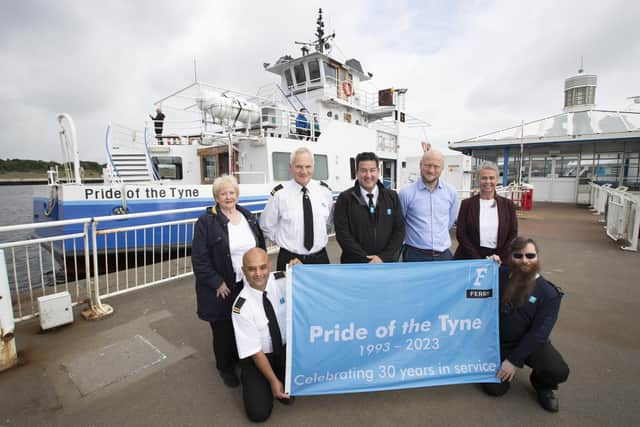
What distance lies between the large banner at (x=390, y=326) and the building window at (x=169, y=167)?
8.55 m

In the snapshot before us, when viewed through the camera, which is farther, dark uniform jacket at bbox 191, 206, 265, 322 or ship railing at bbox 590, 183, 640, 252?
ship railing at bbox 590, 183, 640, 252

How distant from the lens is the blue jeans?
115 inches

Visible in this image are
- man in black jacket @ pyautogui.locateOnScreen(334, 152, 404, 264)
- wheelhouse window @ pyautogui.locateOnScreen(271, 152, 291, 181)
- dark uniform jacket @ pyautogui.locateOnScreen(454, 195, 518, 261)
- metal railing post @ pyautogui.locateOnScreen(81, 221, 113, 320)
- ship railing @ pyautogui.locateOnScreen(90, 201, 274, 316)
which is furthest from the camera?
wheelhouse window @ pyautogui.locateOnScreen(271, 152, 291, 181)

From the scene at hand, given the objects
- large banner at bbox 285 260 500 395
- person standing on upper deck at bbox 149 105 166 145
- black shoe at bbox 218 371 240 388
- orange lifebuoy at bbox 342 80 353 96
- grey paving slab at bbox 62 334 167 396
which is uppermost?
orange lifebuoy at bbox 342 80 353 96

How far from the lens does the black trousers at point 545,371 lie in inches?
82.4

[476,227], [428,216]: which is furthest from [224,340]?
[476,227]

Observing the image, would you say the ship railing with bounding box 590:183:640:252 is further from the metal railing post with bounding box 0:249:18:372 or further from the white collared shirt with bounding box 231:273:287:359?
the metal railing post with bounding box 0:249:18:372

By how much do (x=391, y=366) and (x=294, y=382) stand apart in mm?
729

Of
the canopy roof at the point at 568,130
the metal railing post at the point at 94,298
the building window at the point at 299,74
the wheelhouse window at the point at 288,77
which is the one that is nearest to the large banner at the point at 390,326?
the metal railing post at the point at 94,298

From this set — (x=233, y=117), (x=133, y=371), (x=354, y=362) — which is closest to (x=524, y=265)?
(x=354, y=362)

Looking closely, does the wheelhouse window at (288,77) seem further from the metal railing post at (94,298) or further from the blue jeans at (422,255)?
the blue jeans at (422,255)

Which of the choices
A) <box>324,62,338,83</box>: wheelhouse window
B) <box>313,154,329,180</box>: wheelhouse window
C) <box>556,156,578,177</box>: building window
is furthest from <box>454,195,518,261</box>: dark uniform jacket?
<box>556,156,578,177</box>: building window

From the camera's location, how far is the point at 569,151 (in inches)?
609

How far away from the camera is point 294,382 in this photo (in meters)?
2.15
